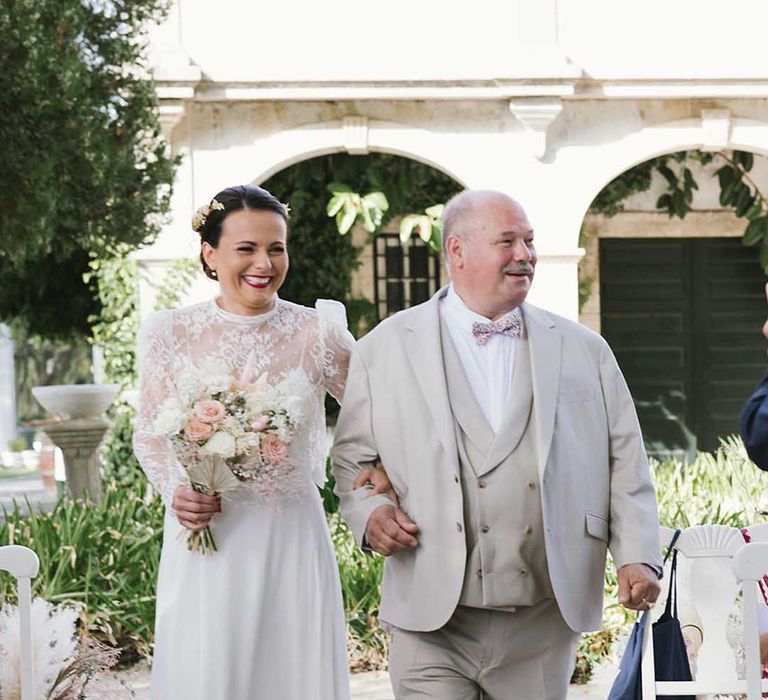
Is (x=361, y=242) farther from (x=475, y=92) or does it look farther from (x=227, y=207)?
(x=227, y=207)

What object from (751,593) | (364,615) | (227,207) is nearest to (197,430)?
(227,207)

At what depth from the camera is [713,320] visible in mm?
14180

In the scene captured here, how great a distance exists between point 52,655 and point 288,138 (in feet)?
25.3

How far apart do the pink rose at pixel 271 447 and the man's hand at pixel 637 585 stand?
99cm

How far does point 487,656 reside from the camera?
3459 mm

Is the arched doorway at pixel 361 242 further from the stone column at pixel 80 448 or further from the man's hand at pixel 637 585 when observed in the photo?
the man's hand at pixel 637 585

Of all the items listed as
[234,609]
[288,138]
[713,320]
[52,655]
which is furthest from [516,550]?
[713,320]

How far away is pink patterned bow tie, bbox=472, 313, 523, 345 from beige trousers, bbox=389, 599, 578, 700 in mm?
729

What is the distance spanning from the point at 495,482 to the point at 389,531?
308mm

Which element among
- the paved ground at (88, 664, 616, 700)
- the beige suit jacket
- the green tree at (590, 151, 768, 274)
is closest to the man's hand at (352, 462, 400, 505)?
the beige suit jacket

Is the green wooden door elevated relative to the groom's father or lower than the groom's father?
elevated

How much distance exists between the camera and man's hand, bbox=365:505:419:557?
3.42m

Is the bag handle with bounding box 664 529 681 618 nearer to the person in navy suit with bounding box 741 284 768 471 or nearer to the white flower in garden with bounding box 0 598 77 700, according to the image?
the person in navy suit with bounding box 741 284 768 471

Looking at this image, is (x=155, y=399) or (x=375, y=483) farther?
(x=155, y=399)
